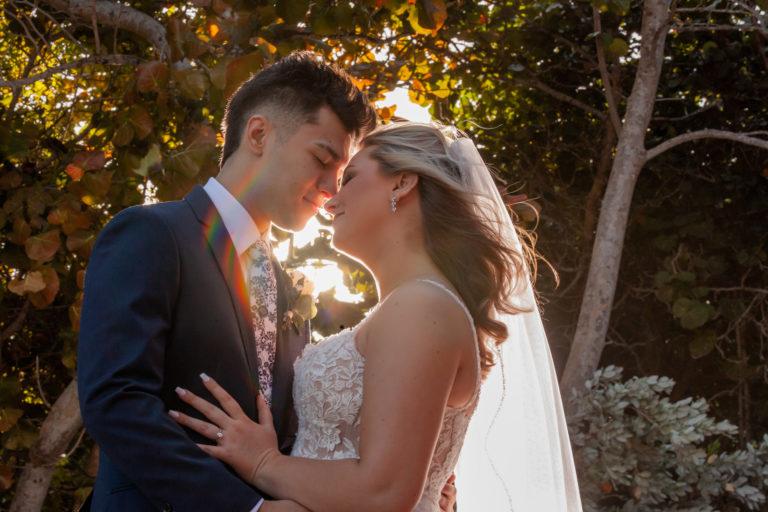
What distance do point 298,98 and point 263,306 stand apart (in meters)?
0.63

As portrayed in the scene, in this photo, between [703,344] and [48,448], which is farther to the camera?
[703,344]

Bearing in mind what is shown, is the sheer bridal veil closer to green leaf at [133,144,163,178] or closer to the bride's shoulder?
the bride's shoulder

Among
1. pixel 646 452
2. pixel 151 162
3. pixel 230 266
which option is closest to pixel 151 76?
pixel 151 162

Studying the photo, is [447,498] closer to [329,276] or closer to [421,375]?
[421,375]

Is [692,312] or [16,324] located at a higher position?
[692,312]

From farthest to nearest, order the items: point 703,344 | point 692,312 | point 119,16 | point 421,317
→ point 703,344 → point 692,312 → point 119,16 → point 421,317

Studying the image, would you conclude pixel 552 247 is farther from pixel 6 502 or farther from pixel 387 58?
pixel 6 502

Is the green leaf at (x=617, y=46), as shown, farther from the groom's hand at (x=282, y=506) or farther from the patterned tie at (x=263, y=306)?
the groom's hand at (x=282, y=506)

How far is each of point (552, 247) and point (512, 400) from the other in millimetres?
3314

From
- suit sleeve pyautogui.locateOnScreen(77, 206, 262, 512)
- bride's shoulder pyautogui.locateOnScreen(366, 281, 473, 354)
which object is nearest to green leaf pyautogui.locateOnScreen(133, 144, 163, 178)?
suit sleeve pyautogui.locateOnScreen(77, 206, 262, 512)

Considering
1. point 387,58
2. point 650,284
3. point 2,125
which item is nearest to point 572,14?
point 387,58

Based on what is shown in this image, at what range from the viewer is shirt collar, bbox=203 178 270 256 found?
2365 mm

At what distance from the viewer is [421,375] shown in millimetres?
2096

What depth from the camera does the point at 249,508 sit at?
6.56 feet
